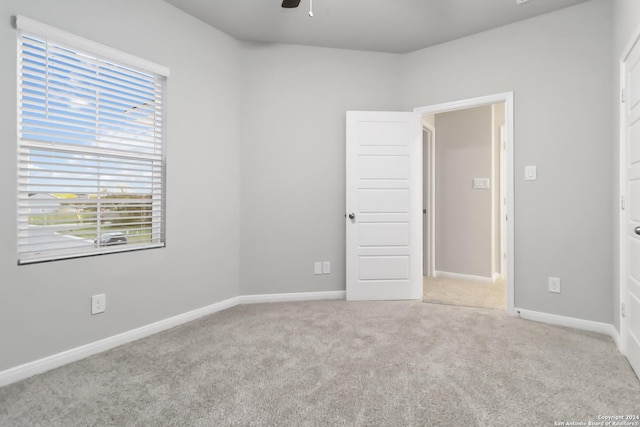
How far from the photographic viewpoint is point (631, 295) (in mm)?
2090

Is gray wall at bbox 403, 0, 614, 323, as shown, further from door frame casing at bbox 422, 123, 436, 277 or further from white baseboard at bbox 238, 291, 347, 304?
white baseboard at bbox 238, 291, 347, 304

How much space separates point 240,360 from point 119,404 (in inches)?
27.2

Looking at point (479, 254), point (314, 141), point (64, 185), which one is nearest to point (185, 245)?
point (64, 185)

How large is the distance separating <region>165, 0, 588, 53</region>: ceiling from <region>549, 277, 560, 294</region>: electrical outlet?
2.30 meters

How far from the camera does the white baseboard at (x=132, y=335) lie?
194 centimetres

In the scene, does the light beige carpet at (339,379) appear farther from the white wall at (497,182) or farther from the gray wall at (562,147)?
the white wall at (497,182)

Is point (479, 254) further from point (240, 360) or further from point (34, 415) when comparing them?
point (34, 415)

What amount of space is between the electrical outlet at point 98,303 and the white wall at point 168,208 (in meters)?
0.03

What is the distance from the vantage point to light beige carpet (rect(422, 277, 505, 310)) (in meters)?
3.48

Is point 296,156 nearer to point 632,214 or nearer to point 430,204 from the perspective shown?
point 430,204

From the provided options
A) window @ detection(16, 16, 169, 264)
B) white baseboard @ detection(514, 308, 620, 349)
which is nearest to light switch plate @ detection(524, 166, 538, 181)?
white baseboard @ detection(514, 308, 620, 349)

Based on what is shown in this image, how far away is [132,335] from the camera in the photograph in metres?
2.50

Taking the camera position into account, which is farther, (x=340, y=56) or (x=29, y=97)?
(x=340, y=56)

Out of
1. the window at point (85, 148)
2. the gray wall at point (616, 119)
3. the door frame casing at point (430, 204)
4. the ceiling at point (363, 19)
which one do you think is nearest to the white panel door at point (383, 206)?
the ceiling at point (363, 19)
